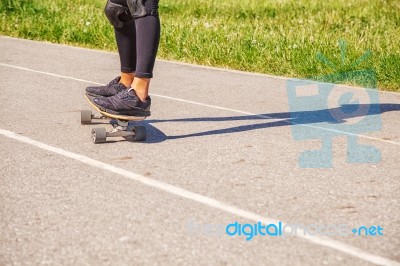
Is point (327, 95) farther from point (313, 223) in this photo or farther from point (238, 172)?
point (313, 223)

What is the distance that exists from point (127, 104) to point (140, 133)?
1.01ft

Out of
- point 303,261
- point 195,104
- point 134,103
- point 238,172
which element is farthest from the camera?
point 195,104

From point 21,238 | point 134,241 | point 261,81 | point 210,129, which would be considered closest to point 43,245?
point 21,238

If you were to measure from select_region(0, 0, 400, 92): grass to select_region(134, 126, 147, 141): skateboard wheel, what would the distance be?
413 cm

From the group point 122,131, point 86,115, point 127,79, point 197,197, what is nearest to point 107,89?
point 127,79

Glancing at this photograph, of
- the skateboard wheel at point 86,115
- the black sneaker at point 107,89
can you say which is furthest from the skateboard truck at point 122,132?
the skateboard wheel at point 86,115

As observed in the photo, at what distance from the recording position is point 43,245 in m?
4.04

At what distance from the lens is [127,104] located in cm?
614

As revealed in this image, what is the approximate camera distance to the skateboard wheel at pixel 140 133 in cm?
633

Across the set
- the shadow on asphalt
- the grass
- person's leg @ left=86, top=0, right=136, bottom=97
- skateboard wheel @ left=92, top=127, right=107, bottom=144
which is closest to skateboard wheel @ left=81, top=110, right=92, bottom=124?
person's leg @ left=86, top=0, right=136, bottom=97

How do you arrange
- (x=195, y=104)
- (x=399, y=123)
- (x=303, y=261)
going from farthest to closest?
(x=195, y=104) → (x=399, y=123) → (x=303, y=261)

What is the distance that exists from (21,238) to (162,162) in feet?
5.77

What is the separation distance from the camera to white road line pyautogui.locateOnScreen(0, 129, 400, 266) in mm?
3934

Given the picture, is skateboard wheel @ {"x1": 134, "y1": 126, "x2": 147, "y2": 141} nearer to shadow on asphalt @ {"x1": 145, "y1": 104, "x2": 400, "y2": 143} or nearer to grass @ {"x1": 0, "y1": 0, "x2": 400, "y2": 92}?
shadow on asphalt @ {"x1": 145, "y1": 104, "x2": 400, "y2": 143}
